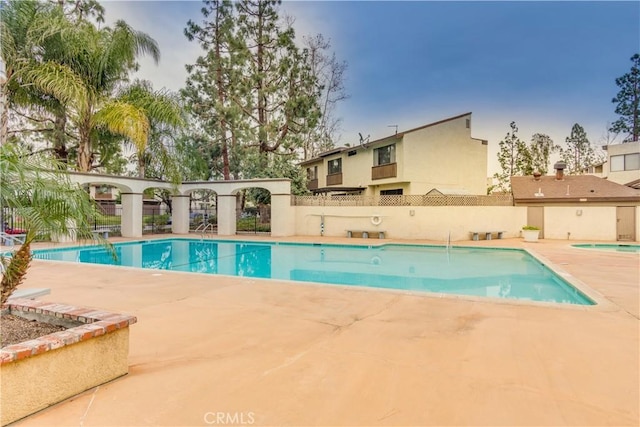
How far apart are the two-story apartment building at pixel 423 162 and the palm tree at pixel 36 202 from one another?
64.2ft

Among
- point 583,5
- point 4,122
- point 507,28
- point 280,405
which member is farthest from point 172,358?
point 507,28

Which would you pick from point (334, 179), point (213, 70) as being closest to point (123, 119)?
point (213, 70)

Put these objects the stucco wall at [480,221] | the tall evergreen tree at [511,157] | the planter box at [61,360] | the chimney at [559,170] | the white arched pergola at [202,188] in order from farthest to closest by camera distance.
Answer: the tall evergreen tree at [511,157], the chimney at [559,170], the white arched pergola at [202,188], the stucco wall at [480,221], the planter box at [61,360]

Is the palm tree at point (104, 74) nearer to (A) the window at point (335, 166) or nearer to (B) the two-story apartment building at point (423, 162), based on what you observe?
(B) the two-story apartment building at point (423, 162)

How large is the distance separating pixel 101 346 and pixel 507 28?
18727 mm

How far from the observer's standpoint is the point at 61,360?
2.79 metres

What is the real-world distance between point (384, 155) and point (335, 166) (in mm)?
5355

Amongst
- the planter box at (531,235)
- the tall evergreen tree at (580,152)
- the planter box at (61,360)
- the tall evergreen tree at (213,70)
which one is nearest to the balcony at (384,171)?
the planter box at (531,235)

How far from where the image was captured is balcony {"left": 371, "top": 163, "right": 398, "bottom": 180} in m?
22.7

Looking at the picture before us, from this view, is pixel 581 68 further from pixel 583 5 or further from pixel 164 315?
pixel 164 315

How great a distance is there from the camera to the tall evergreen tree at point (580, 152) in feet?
133

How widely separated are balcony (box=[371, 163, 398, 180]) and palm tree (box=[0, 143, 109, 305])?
20.4m

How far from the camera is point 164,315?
17.5ft

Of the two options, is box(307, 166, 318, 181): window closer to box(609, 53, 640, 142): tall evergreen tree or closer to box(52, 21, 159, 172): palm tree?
box(52, 21, 159, 172): palm tree
